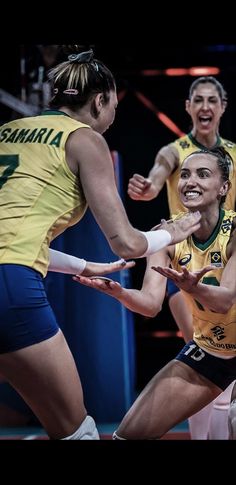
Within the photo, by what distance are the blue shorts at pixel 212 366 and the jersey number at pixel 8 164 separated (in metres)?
1.11

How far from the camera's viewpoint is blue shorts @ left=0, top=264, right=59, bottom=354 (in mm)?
2131

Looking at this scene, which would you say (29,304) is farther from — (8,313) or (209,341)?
(209,341)

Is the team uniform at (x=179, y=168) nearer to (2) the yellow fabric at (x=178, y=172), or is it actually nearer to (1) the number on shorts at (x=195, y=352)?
(2) the yellow fabric at (x=178, y=172)

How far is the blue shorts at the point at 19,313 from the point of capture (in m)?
2.13

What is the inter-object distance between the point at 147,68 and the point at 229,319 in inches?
147

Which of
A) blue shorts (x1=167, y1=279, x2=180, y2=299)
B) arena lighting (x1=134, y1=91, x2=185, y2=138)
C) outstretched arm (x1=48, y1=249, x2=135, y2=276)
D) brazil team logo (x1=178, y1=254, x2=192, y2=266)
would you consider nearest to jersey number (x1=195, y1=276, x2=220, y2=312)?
brazil team logo (x1=178, y1=254, x2=192, y2=266)

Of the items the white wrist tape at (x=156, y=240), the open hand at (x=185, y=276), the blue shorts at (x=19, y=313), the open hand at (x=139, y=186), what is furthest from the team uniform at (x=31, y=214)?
the open hand at (x=139, y=186)

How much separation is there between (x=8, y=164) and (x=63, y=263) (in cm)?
47

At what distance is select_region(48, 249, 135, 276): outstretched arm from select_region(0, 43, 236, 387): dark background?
11.7ft

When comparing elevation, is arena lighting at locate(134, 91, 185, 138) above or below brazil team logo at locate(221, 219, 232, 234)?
above

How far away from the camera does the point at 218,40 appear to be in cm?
306

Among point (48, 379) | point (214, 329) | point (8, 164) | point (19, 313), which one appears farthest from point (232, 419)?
point (8, 164)

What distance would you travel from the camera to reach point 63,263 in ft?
8.58

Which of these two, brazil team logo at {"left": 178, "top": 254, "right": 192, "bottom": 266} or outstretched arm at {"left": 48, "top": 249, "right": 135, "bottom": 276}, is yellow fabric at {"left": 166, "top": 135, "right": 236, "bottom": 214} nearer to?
brazil team logo at {"left": 178, "top": 254, "right": 192, "bottom": 266}
